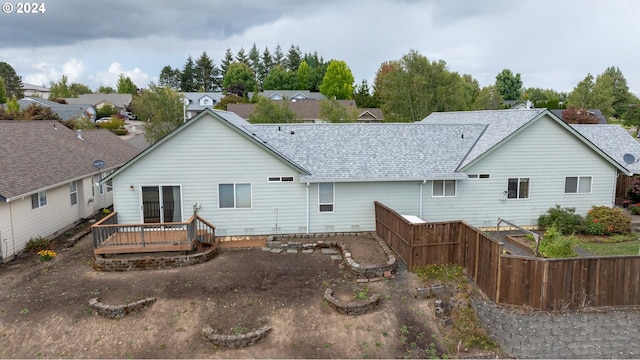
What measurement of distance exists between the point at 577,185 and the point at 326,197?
11.4 m

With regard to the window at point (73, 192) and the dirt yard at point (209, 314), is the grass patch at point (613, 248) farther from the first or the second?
the window at point (73, 192)

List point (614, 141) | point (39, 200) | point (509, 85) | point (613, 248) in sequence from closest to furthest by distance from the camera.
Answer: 1. point (613, 248)
2. point (39, 200)
3. point (614, 141)
4. point (509, 85)

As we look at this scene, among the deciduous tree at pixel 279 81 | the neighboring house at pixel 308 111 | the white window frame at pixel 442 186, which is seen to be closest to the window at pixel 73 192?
the white window frame at pixel 442 186

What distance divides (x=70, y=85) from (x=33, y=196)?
12080 cm

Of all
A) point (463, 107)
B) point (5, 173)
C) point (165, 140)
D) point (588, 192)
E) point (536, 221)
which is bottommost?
point (536, 221)

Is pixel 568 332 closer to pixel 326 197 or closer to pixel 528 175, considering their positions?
pixel 528 175

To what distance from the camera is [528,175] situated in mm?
17547

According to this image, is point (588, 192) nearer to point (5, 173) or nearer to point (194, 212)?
point (194, 212)

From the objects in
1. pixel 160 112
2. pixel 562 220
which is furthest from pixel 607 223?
pixel 160 112

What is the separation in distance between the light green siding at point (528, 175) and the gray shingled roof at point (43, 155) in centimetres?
1599

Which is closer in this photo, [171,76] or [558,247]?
[558,247]

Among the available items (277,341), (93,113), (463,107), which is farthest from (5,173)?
(93,113)

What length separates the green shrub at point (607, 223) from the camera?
17156 mm

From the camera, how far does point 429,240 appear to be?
12891 mm
